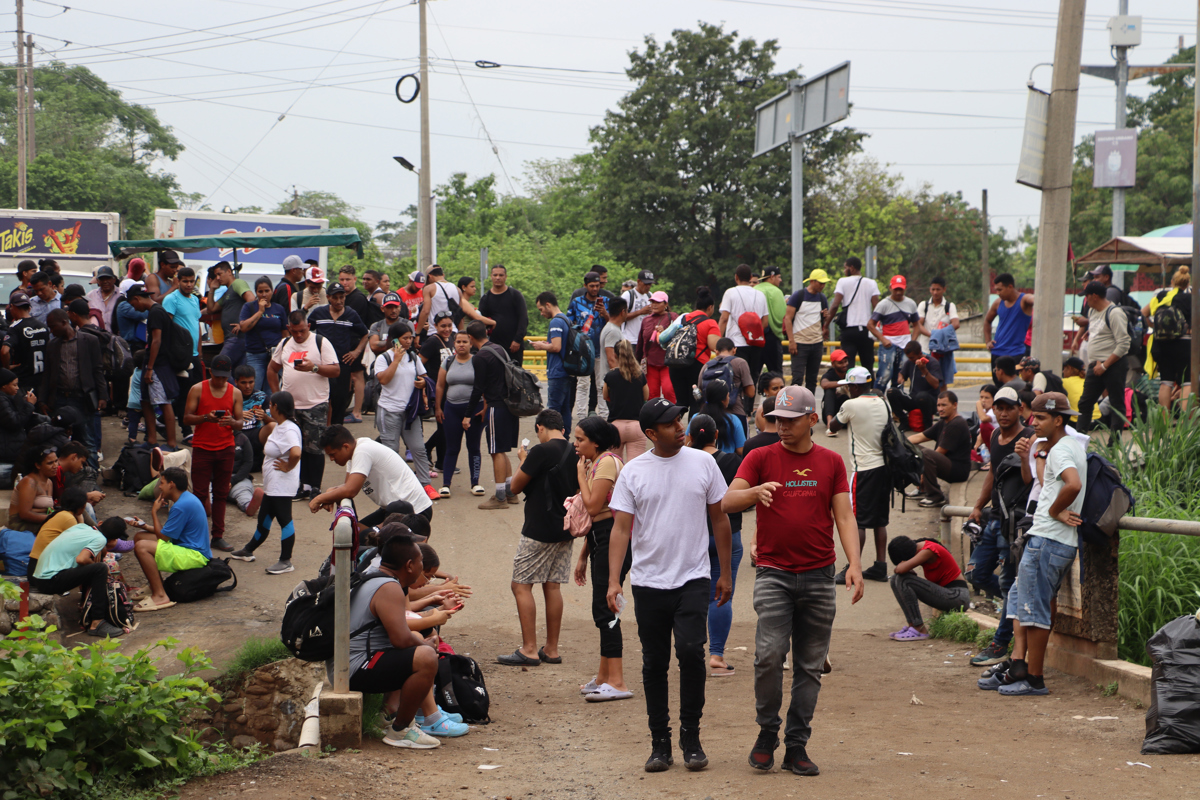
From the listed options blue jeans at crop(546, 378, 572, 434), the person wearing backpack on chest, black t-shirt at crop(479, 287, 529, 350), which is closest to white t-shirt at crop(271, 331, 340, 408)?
black t-shirt at crop(479, 287, 529, 350)

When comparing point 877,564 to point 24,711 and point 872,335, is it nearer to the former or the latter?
point 872,335

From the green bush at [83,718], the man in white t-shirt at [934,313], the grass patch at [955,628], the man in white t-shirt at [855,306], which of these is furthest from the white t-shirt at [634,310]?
the green bush at [83,718]

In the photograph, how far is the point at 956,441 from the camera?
11141 mm

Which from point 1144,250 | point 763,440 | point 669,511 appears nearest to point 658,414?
point 669,511

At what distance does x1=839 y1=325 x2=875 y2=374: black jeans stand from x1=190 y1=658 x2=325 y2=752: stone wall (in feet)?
30.0

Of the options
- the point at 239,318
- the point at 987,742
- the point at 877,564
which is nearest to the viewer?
the point at 987,742

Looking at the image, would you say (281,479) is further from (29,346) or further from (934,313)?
(934,313)

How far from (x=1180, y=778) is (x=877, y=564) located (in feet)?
16.8

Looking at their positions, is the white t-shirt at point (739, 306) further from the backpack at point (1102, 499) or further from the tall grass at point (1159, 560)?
the backpack at point (1102, 499)

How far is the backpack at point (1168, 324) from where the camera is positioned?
12.4 metres

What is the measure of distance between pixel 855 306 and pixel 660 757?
10145 millimetres

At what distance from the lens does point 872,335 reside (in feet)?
50.9

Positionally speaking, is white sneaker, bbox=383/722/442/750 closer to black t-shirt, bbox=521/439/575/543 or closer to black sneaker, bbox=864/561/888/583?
black t-shirt, bbox=521/439/575/543

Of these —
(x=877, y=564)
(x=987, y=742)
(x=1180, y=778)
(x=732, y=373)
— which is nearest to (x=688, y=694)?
(x=987, y=742)
